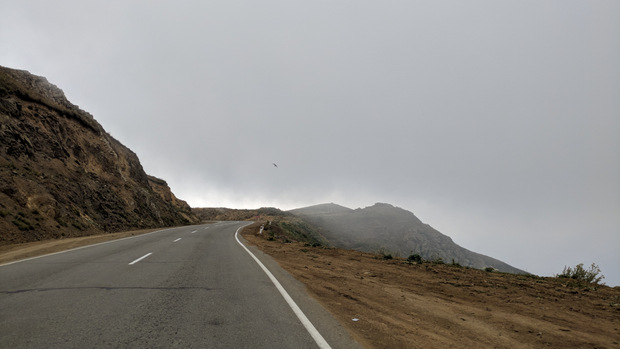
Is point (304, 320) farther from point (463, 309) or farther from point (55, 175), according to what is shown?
point (55, 175)

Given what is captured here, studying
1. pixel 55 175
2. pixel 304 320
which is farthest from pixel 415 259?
pixel 55 175


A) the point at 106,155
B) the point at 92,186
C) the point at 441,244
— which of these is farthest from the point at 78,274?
the point at 441,244

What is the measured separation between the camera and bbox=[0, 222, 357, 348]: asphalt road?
11.9 feet

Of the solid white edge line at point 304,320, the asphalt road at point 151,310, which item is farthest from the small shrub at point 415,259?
the solid white edge line at point 304,320

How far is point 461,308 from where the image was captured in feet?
20.0

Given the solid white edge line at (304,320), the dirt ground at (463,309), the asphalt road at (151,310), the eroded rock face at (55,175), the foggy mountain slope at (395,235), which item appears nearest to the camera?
the asphalt road at (151,310)

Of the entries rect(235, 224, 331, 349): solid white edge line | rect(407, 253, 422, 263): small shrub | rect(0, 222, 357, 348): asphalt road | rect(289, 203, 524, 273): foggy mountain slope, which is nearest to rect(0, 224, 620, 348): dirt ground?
rect(235, 224, 331, 349): solid white edge line

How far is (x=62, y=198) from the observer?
21234mm

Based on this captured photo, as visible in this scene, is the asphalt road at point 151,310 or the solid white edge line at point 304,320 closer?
the asphalt road at point 151,310

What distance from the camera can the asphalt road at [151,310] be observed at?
11.9 ft

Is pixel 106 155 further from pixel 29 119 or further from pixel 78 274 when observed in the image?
pixel 78 274

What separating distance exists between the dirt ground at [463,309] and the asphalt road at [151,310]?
711mm

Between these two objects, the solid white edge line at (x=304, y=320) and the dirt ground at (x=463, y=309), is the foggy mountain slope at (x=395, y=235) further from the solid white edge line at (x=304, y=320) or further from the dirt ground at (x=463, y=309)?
the solid white edge line at (x=304, y=320)

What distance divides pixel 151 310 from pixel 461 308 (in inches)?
227
